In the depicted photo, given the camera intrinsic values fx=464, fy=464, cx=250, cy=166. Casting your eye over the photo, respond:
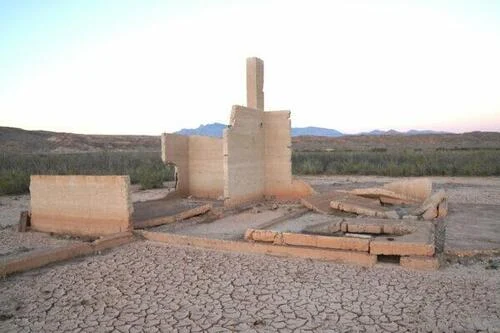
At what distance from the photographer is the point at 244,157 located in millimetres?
13438

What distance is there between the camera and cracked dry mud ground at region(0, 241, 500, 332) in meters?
5.02

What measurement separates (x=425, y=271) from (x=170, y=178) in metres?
18.5

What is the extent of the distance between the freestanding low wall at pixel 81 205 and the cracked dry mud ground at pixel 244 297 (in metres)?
1.73

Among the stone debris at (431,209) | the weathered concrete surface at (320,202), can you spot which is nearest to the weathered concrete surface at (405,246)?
the stone debris at (431,209)

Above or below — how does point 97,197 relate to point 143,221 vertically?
above

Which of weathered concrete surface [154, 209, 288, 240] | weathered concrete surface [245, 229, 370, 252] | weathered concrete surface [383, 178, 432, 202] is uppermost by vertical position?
weathered concrete surface [383, 178, 432, 202]

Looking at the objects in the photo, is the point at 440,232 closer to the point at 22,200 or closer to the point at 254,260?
the point at 254,260

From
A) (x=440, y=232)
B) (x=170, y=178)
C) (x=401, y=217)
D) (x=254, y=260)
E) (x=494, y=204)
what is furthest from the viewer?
(x=170, y=178)

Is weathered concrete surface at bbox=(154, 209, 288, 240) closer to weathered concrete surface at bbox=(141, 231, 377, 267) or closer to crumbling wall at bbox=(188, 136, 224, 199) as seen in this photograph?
weathered concrete surface at bbox=(141, 231, 377, 267)

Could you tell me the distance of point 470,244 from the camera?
814 centimetres

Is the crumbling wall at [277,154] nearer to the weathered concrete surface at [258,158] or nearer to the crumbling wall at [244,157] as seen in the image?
the weathered concrete surface at [258,158]

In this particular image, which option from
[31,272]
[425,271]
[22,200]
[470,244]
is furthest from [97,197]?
[22,200]

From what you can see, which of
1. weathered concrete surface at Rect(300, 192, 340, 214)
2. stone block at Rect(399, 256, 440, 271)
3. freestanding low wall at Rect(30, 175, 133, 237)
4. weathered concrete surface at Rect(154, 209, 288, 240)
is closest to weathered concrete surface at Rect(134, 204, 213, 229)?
weathered concrete surface at Rect(154, 209, 288, 240)

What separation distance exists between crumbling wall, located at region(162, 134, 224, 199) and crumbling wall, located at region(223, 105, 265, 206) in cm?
131
